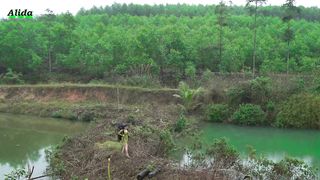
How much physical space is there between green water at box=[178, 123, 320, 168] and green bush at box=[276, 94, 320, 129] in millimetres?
417

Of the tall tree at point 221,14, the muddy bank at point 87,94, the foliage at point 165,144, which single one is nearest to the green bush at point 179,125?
the foliage at point 165,144

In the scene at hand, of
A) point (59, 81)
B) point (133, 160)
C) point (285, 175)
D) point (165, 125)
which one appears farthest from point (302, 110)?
point (59, 81)

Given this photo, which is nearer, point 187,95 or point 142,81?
point 187,95

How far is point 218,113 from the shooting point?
21391 millimetres

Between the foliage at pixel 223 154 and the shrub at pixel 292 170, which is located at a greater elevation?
the foliage at pixel 223 154

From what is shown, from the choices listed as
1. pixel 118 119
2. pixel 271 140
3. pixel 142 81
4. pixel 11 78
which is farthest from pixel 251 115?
pixel 11 78

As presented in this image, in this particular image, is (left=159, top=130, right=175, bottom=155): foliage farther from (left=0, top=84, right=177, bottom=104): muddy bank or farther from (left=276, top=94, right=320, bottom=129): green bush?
(left=0, top=84, right=177, bottom=104): muddy bank

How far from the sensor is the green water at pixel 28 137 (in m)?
14.6

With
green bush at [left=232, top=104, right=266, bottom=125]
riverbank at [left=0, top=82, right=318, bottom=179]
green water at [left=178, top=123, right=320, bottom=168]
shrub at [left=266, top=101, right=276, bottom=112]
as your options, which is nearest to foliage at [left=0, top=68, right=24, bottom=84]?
riverbank at [left=0, top=82, right=318, bottom=179]

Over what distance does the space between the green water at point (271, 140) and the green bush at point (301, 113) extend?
1.37 feet

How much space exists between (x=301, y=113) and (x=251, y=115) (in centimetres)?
227

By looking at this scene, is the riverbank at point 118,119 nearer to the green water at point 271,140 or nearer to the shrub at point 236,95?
the shrub at point 236,95

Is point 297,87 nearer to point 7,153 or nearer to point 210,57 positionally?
point 210,57

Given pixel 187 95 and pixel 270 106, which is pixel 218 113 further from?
pixel 270 106
